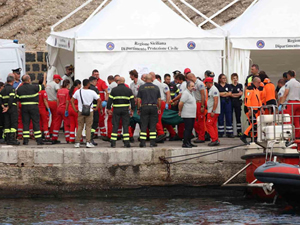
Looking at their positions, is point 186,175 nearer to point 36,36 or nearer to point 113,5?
point 113,5

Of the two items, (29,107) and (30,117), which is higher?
(29,107)

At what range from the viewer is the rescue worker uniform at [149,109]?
15219mm

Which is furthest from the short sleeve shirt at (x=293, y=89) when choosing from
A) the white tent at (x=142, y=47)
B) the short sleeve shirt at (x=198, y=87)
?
the white tent at (x=142, y=47)

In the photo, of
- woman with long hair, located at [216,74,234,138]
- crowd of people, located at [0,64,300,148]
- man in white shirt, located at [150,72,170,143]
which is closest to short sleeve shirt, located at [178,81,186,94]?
crowd of people, located at [0,64,300,148]

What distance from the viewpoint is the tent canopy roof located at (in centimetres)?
1775

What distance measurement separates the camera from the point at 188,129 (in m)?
15.3

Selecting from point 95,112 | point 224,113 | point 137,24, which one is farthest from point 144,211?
point 137,24

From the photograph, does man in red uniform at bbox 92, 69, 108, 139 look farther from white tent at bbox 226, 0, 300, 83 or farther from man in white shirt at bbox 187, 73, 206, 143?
white tent at bbox 226, 0, 300, 83

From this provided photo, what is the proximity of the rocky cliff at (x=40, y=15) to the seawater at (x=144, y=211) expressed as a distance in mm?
17656

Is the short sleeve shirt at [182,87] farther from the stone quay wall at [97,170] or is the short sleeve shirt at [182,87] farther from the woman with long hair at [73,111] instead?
the woman with long hair at [73,111]

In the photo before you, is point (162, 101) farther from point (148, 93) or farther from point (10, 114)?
point (10, 114)

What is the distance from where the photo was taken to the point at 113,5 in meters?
18.8

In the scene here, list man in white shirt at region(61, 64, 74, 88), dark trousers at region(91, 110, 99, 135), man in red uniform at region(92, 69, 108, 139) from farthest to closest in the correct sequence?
man in white shirt at region(61, 64, 74, 88) → man in red uniform at region(92, 69, 108, 139) → dark trousers at region(91, 110, 99, 135)

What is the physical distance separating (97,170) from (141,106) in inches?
65.6
